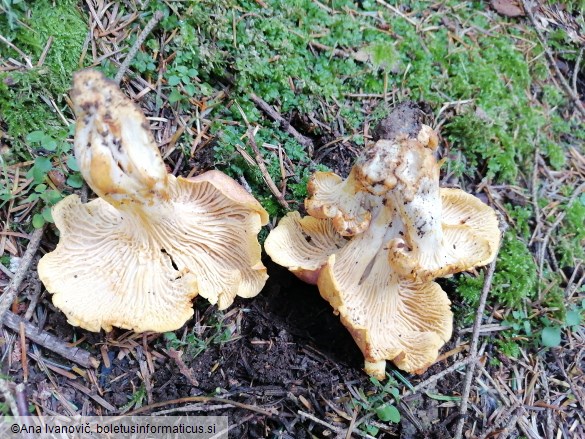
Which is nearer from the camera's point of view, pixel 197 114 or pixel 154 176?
pixel 154 176

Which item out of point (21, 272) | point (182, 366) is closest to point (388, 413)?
point (182, 366)

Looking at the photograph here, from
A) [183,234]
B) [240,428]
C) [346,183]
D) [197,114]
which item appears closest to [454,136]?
[346,183]

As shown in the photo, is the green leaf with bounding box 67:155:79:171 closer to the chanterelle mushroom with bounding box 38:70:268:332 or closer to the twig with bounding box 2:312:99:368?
the chanterelle mushroom with bounding box 38:70:268:332

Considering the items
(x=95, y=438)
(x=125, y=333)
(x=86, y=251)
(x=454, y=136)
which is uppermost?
(x=454, y=136)

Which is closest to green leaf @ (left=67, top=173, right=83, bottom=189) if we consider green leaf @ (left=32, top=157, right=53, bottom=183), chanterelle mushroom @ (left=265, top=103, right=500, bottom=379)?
green leaf @ (left=32, top=157, right=53, bottom=183)

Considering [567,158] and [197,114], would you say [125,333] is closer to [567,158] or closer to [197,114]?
[197,114]

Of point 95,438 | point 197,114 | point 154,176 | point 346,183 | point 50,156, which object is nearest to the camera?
point 154,176

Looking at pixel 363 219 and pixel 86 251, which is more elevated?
pixel 363 219

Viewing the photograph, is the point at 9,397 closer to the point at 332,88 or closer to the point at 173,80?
the point at 173,80
